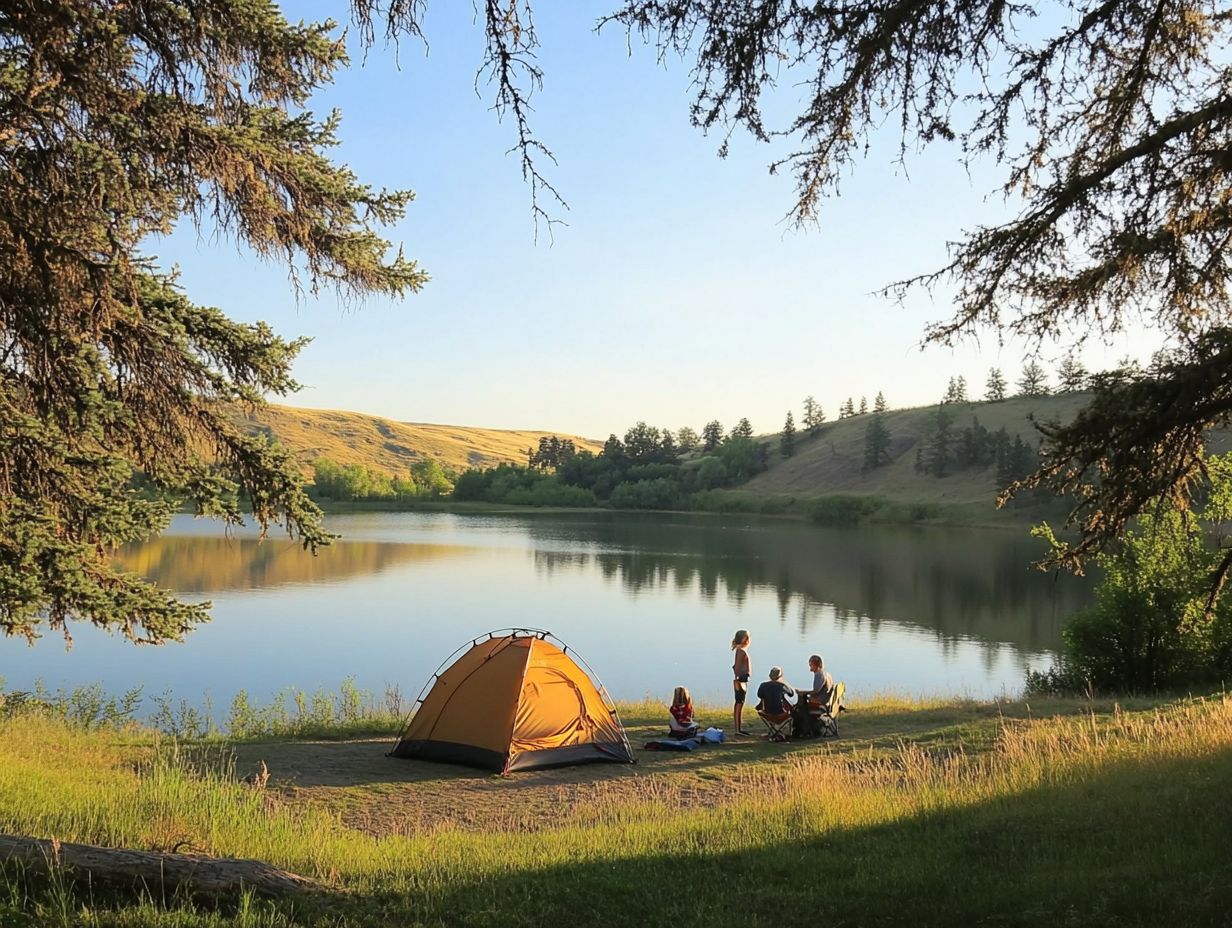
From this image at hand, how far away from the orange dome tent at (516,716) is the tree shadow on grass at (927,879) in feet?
16.0

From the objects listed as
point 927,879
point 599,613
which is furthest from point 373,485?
point 927,879

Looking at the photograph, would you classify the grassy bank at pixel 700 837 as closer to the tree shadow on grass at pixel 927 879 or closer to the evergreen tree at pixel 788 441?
the tree shadow on grass at pixel 927 879

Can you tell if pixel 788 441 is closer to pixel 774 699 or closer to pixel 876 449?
pixel 876 449

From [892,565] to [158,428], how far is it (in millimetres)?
44656

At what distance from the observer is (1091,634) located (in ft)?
54.4

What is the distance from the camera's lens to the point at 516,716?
1050 cm

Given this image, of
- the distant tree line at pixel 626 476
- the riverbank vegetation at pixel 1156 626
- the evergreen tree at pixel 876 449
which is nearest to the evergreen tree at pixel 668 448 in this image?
the distant tree line at pixel 626 476

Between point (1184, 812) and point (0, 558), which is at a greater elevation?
point (0, 558)

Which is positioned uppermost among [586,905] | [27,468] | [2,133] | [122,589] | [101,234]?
[2,133]

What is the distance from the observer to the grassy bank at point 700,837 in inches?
161

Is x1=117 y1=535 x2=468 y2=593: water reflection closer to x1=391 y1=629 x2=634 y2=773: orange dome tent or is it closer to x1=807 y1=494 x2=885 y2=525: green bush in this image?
x1=391 y1=629 x2=634 y2=773: orange dome tent

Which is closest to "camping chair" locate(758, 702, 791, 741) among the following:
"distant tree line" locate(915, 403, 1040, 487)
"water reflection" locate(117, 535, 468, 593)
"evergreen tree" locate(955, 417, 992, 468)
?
"water reflection" locate(117, 535, 468, 593)

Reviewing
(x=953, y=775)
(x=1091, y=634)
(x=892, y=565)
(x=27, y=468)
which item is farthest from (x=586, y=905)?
(x=892, y=565)

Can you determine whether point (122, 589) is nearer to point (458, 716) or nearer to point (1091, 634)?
point (458, 716)
